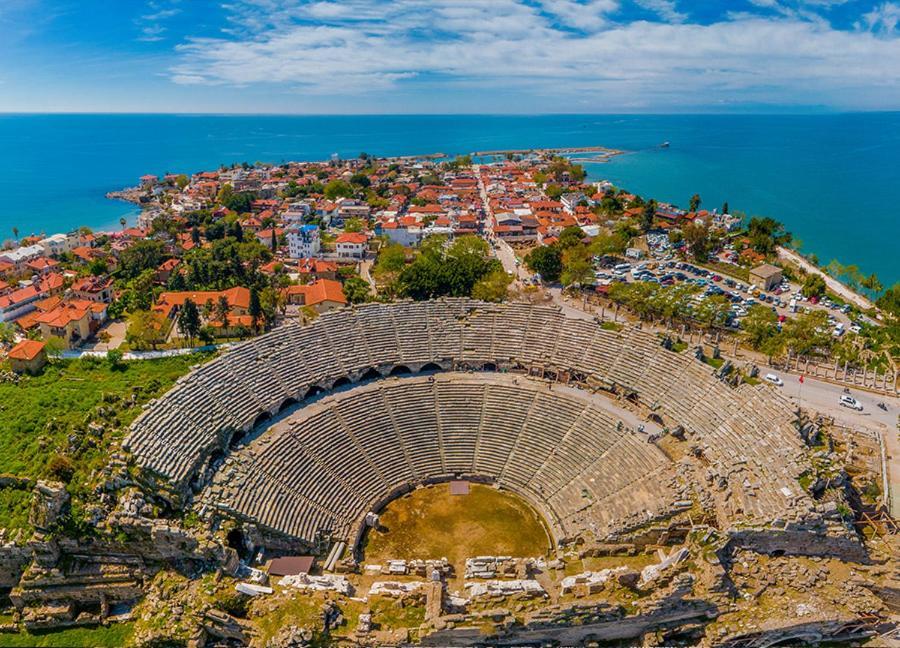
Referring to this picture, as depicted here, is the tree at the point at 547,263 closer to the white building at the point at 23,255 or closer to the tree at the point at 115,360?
the tree at the point at 115,360

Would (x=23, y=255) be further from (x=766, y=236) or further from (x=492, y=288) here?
(x=766, y=236)

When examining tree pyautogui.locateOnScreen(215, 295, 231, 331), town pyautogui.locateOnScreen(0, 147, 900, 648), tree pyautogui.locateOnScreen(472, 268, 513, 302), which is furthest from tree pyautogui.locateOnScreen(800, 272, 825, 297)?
tree pyautogui.locateOnScreen(215, 295, 231, 331)

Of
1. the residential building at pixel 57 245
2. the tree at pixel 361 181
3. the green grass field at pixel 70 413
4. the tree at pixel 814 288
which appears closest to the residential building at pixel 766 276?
the tree at pixel 814 288

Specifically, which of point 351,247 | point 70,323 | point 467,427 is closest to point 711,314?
point 467,427

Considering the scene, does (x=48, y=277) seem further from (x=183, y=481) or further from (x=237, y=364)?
(x=183, y=481)

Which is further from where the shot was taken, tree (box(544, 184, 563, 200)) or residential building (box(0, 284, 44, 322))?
tree (box(544, 184, 563, 200))

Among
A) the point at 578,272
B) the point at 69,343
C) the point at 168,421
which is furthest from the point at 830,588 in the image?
the point at 69,343

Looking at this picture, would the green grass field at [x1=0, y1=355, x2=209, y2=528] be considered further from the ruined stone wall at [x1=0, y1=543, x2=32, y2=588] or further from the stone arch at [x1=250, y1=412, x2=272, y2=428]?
the stone arch at [x1=250, y1=412, x2=272, y2=428]
